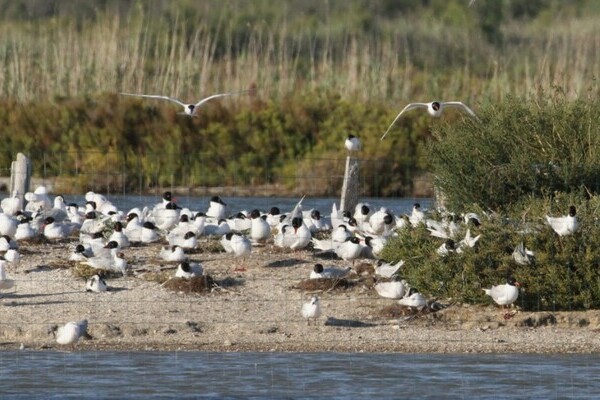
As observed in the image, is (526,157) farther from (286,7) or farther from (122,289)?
(286,7)

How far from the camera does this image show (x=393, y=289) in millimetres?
16375

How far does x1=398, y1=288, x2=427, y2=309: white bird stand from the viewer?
15.9m

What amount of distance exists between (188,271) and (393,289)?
2.21 meters

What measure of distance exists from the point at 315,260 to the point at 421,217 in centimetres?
145

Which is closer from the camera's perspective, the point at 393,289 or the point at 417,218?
the point at 393,289

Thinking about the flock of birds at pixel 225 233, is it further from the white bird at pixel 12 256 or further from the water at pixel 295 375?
the water at pixel 295 375

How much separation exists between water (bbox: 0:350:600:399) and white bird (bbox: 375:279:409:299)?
1.61 metres

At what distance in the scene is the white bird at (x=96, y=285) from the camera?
16609 millimetres

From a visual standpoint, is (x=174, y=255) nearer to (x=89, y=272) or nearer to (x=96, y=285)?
(x=89, y=272)

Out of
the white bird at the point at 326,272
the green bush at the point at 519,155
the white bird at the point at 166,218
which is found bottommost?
the white bird at the point at 326,272

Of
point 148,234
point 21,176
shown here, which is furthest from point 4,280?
point 21,176

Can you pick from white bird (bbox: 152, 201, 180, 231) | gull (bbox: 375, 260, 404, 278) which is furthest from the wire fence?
gull (bbox: 375, 260, 404, 278)

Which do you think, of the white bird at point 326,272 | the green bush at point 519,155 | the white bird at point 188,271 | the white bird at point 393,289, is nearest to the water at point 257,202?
the green bush at point 519,155

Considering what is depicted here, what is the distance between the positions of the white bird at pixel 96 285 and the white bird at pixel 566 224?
186 inches
